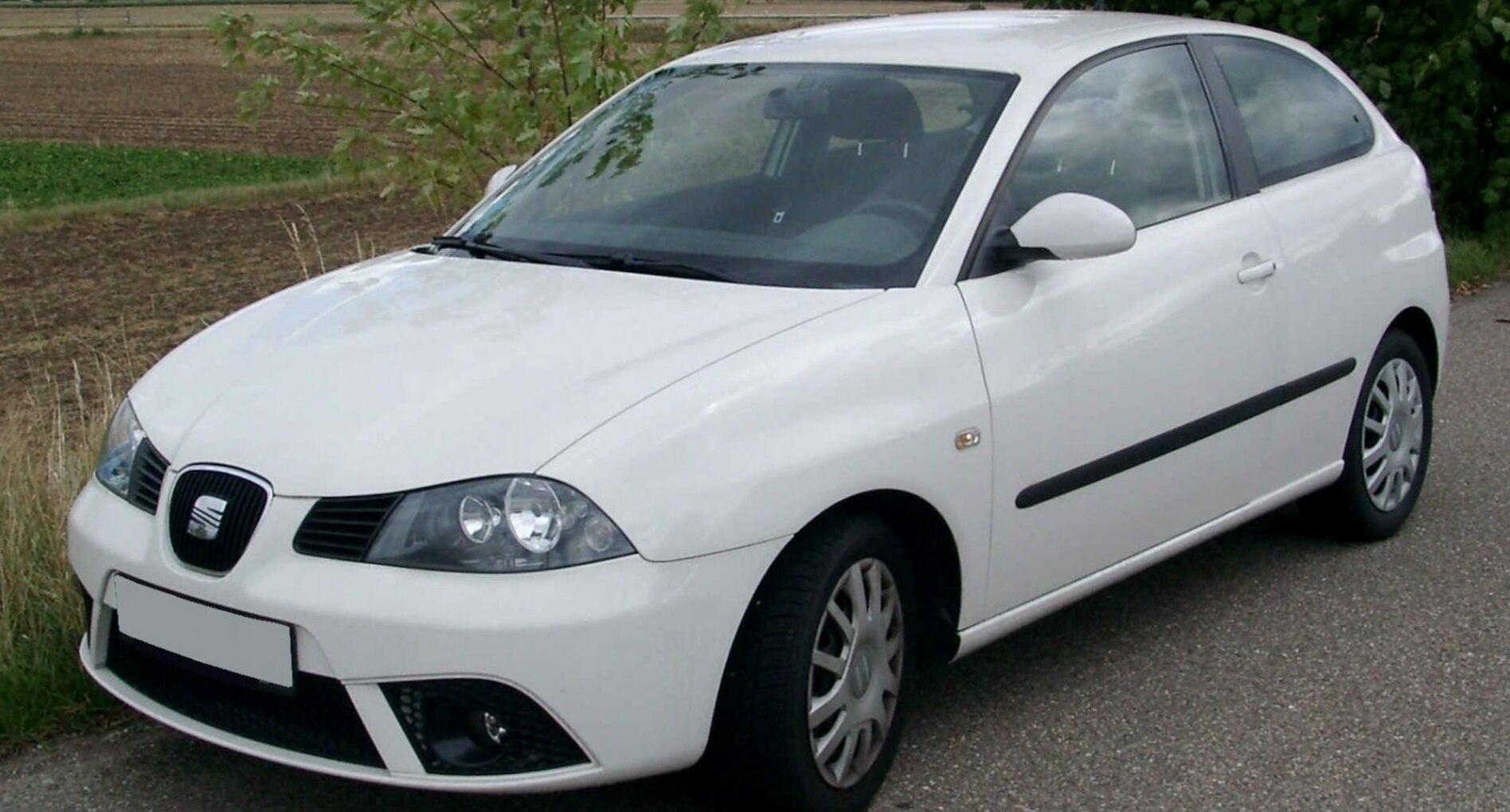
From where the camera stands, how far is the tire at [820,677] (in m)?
3.50

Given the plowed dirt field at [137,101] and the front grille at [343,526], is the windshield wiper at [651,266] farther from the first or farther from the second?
the plowed dirt field at [137,101]

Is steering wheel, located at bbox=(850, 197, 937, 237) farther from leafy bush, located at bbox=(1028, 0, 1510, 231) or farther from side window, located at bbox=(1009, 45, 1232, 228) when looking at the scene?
leafy bush, located at bbox=(1028, 0, 1510, 231)

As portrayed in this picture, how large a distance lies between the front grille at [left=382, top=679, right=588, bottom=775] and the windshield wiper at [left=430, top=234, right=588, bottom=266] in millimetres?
1363

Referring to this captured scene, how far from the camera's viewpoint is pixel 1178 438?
4539 mm

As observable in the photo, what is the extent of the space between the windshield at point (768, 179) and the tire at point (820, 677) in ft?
2.22

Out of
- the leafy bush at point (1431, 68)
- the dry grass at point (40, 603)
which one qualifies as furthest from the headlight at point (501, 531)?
the leafy bush at point (1431, 68)

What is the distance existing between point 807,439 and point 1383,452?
2.72 meters

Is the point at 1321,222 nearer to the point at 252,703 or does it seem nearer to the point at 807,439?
the point at 807,439

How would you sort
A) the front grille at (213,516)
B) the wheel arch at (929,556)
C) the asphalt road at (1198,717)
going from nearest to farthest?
1. the front grille at (213,516)
2. the wheel arch at (929,556)
3. the asphalt road at (1198,717)

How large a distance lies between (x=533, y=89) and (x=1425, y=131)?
19.4ft

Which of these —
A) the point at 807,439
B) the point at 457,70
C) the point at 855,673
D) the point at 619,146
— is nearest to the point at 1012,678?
the point at 855,673

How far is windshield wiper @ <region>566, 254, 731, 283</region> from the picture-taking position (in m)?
4.18

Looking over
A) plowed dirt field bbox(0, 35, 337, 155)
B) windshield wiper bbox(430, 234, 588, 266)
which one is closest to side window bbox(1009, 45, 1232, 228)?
windshield wiper bbox(430, 234, 588, 266)

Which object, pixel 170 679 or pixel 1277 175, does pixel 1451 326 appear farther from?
pixel 170 679
